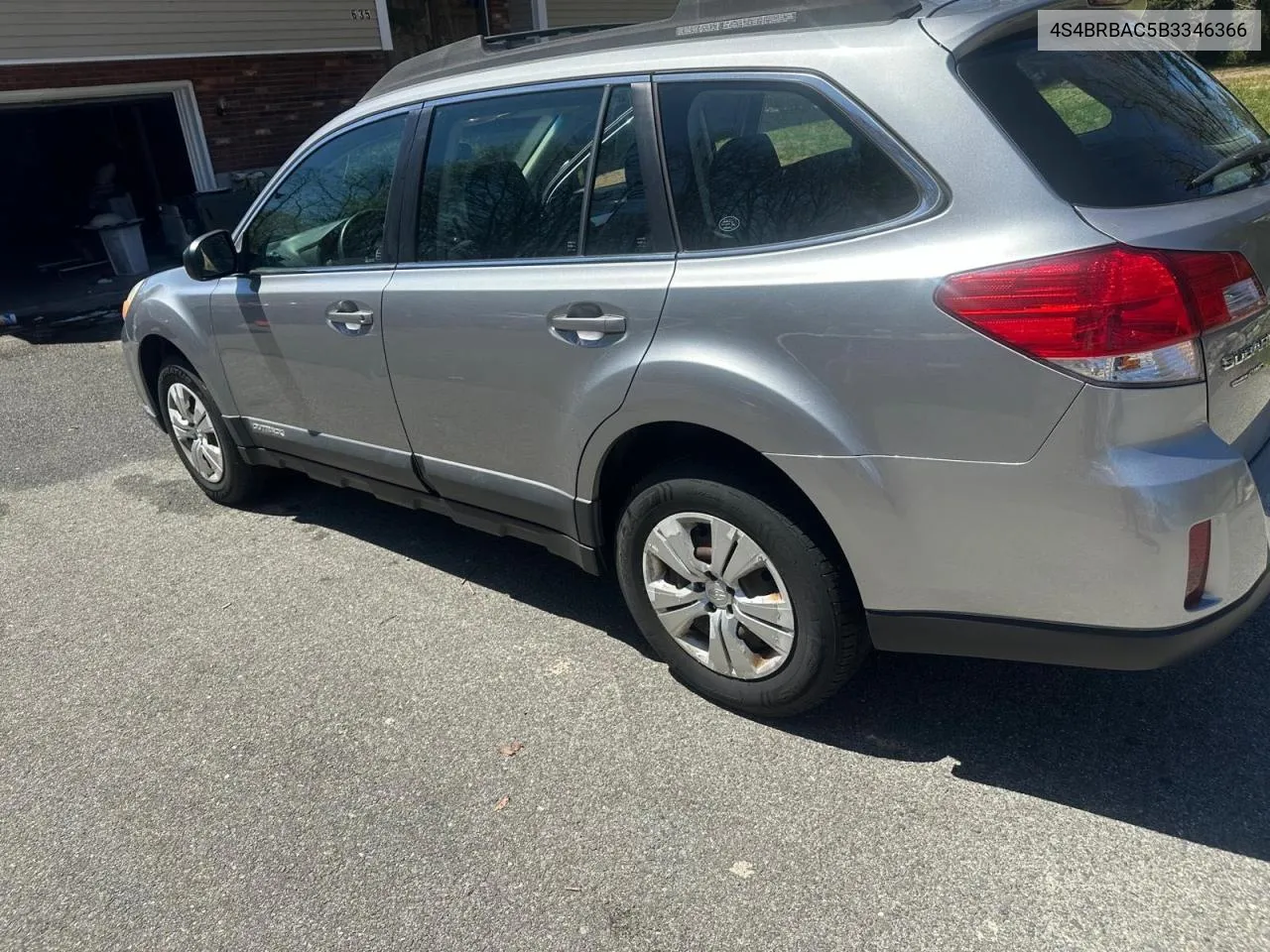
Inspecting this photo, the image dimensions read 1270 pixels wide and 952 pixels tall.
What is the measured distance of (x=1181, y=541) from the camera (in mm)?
2252

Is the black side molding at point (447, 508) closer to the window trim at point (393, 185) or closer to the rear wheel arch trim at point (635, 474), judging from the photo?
the rear wheel arch trim at point (635, 474)

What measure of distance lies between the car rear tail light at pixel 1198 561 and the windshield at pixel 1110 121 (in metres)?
0.73

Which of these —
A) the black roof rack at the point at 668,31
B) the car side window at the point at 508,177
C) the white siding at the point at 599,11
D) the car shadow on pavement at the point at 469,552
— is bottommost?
the car shadow on pavement at the point at 469,552

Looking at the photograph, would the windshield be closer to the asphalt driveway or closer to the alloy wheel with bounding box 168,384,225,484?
the asphalt driveway

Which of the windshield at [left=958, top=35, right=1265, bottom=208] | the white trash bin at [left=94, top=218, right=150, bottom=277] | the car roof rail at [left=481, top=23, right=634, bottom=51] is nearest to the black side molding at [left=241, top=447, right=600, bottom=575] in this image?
the car roof rail at [left=481, top=23, right=634, bottom=51]

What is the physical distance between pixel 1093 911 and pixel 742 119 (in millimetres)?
2096

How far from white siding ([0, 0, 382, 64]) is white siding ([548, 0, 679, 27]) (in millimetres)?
3343

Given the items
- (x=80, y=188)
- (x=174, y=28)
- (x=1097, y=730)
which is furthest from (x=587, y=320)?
(x=80, y=188)

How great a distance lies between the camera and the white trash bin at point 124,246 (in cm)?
1266

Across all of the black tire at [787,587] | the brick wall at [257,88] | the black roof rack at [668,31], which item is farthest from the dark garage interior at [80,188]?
the black tire at [787,587]

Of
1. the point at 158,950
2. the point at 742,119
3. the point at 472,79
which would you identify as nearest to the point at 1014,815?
the point at 742,119

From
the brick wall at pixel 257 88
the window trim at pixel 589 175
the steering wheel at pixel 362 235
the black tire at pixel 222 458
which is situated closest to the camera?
the window trim at pixel 589 175

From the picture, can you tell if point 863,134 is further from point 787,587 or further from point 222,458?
point 222,458

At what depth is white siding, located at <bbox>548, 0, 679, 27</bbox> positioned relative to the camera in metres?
15.9
